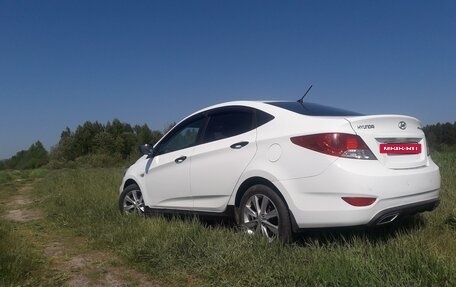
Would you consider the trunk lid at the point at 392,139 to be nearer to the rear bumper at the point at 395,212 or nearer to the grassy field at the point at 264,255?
the rear bumper at the point at 395,212

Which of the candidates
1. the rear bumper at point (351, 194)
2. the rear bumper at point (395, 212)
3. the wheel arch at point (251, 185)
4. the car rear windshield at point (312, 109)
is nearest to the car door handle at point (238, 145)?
the wheel arch at point (251, 185)

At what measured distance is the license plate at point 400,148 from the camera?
13.1 ft

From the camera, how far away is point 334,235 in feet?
14.6

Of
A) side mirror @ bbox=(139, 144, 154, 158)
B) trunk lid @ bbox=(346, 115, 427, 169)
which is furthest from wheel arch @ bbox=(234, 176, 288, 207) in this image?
side mirror @ bbox=(139, 144, 154, 158)

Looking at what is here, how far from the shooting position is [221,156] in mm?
4895

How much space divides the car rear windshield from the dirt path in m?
2.27

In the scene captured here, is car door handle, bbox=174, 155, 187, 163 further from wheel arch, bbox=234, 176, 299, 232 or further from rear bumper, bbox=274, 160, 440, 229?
rear bumper, bbox=274, 160, 440, 229

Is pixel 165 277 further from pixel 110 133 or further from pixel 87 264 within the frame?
pixel 110 133

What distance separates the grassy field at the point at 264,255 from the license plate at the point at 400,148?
0.81m

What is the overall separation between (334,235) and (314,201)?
29.4 inches

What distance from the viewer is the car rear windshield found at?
14.9 ft

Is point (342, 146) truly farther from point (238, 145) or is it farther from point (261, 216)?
point (238, 145)

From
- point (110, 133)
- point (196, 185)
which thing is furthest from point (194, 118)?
point (110, 133)

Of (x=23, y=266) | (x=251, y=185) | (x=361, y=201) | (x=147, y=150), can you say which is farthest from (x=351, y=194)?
(x=147, y=150)
